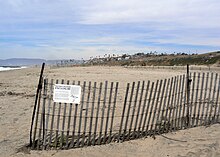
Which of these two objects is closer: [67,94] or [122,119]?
[67,94]

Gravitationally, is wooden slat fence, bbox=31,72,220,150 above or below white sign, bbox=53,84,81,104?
below

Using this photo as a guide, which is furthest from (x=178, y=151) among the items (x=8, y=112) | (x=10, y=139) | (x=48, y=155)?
(x=8, y=112)

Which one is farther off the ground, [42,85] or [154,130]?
[42,85]

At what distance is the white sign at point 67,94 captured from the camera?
6.96 m

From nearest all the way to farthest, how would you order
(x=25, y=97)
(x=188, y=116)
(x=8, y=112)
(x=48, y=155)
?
(x=48, y=155), (x=188, y=116), (x=8, y=112), (x=25, y=97)

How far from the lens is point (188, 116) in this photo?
862 cm

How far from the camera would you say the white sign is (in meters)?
6.96

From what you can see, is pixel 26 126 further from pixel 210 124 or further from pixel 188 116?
pixel 210 124

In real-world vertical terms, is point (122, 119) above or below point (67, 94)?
below

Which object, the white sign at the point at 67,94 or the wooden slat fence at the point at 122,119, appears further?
the wooden slat fence at the point at 122,119

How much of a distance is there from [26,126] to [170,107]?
13.5 feet

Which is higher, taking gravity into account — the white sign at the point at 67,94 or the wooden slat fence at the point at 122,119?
the white sign at the point at 67,94

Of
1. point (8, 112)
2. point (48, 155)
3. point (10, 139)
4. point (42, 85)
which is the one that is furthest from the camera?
point (8, 112)

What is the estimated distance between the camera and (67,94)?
7.01 metres
